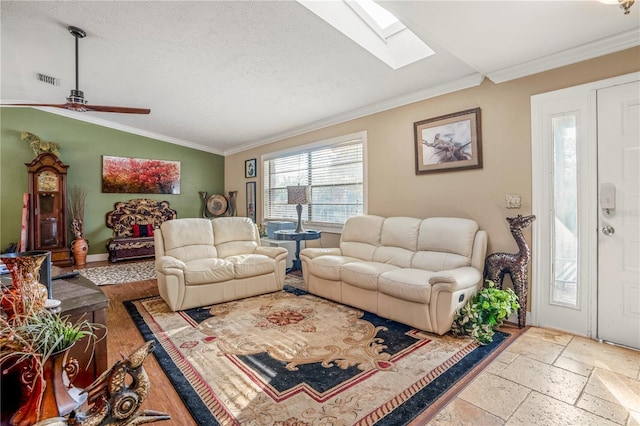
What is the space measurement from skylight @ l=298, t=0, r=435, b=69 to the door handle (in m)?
2.15

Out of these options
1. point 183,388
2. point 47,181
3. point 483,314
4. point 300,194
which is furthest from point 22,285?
point 47,181

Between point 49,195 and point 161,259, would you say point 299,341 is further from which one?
point 49,195

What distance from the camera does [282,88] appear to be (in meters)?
3.95

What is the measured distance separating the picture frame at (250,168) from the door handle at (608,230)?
228 inches

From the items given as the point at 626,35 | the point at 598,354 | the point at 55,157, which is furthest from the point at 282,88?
the point at 55,157

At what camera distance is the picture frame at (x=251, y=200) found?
22.6 ft

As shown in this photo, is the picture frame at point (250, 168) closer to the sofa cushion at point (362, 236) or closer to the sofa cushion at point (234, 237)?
the sofa cushion at point (234, 237)

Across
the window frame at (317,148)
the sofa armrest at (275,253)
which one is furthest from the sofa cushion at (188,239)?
the window frame at (317,148)

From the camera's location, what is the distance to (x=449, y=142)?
11.5 feet

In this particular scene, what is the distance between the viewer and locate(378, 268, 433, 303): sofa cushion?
2.65m

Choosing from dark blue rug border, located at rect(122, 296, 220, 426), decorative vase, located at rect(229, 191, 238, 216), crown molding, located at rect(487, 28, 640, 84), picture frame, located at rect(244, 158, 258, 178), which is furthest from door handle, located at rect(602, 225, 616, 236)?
decorative vase, located at rect(229, 191, 238, 216)

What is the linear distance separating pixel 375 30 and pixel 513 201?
85.9 inches

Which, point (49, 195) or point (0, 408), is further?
point (49, 195)

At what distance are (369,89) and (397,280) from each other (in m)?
2.38
